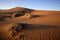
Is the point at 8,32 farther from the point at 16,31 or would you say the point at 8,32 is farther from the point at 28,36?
the point at 28,36

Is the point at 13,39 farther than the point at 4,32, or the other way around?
the point at 4,32

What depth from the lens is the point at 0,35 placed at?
839 centimetres

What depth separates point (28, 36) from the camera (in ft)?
27.3

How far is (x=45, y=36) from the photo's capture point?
329 inches

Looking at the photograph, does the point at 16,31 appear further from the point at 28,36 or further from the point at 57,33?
the point at 57,33

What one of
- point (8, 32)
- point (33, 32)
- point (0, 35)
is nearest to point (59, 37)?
point (33, 32)

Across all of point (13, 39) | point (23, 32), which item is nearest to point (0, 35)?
→ point (13, 39)

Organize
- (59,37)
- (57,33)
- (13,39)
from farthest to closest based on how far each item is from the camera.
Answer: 1. (57,33)
2. (59,37)
3. (13,39)

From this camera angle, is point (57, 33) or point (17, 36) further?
point (57, 33)

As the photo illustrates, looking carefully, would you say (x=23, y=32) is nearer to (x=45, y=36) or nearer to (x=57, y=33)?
(x=45, y=36)

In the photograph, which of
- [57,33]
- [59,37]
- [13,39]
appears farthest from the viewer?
[57,33]

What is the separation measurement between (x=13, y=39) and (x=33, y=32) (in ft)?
6.15

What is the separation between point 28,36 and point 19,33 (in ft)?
2.72

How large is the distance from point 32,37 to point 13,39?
148 centimetres
